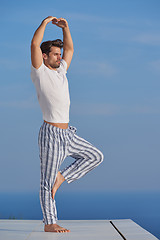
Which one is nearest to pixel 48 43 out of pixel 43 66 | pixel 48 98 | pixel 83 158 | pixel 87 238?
pixel 43 66

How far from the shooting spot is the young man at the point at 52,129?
361cm

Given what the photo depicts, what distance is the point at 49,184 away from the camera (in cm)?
363

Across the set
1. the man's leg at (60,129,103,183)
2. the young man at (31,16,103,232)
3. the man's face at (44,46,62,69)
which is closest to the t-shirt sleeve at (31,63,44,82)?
the young man at (31,16,103,232)

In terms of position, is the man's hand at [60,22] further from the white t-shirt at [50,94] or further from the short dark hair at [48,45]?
the white t-shirt at [50,94]

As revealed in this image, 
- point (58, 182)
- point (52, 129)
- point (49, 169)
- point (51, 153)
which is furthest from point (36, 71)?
point (58, 182)

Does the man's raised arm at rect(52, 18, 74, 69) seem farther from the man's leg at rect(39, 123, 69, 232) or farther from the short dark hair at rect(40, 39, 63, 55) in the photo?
the man's leg at rect(39, 123, 69, 232)

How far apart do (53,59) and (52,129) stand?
65 cm

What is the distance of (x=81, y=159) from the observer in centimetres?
387

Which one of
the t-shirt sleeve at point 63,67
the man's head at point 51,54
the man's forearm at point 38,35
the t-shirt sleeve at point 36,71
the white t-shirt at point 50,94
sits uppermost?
the man's forearm at point 38,35

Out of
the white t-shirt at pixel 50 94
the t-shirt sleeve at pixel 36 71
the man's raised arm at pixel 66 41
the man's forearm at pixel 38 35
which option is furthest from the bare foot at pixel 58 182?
the man's forearm at pixel 38 35

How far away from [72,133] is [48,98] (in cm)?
38

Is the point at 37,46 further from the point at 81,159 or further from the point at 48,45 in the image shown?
the point at 81,159

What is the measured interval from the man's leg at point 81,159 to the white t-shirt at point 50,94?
263 millimetres

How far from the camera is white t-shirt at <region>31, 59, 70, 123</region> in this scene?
3.64 meters
